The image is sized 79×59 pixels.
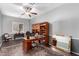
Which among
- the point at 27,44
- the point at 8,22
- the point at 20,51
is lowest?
the point at 20,51

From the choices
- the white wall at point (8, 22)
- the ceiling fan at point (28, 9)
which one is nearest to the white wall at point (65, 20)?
the ceiling fan at point (28, 9)

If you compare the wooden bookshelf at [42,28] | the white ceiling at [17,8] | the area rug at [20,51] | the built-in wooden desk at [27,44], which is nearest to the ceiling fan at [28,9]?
the white ceiling at [17,8]

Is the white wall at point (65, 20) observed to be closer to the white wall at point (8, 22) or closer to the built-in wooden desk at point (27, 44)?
the built-in wooden desk at point (27, 44)

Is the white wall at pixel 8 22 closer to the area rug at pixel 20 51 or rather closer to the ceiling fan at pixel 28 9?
the ceiling fan at pixel 28 9

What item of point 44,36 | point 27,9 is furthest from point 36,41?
point 27,9

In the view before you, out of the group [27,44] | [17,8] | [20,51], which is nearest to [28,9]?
[17,8]

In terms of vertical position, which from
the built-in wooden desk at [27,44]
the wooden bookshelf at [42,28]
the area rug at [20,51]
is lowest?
the area rug at [20,51]

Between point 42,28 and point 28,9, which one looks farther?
point 42,28

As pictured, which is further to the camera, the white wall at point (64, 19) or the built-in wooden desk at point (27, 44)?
the built-in wooden desk at point (27, 44)

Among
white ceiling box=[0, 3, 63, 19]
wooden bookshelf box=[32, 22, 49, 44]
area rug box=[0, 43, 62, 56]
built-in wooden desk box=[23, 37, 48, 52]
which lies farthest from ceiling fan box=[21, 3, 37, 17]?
area rug box=[0, 43, 62, 56]

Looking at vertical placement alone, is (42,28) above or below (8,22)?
below

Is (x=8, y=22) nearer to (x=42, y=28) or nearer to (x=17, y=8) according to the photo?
(x=17, y=8)

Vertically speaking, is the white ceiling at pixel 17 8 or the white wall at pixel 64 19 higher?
the white ceiling at pixel 17 8

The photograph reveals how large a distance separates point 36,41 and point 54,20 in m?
0.49
